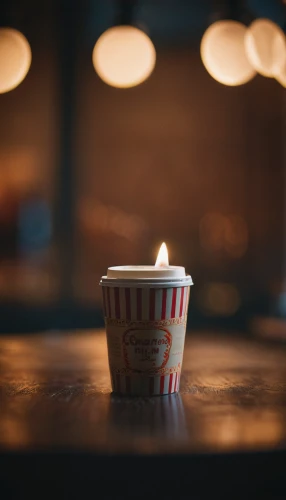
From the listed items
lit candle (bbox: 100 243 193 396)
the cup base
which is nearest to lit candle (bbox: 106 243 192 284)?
lit candle (bbox: 100 243 193 396)

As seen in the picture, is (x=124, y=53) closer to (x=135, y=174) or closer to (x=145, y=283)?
(x=145, y=283)

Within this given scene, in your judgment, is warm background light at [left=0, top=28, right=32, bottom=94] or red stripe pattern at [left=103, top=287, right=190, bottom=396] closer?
red stripe pattern at [left=103, top=287, right=190, bottom=396]

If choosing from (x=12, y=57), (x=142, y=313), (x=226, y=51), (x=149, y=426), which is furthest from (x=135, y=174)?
(x=149, y=426)

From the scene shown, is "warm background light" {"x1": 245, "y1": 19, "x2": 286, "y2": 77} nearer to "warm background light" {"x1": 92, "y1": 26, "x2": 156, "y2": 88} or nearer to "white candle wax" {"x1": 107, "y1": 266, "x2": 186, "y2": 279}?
"warm background light" {"x1": 92, "y1": 26, "x2": 156, "y2": 88}

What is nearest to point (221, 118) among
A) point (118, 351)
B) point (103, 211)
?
point (103, 211)

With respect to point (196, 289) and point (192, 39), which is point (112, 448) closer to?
point (196, 289)

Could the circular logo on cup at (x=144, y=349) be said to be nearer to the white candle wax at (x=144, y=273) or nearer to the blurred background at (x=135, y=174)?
the white candle wax at (x=144, y=273)
